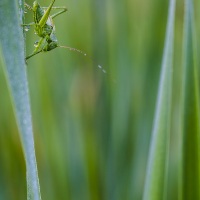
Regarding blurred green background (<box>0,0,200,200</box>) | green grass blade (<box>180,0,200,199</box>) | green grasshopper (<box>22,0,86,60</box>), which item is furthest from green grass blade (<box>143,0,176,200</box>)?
blurred green background (<box>0,0,200,200</box>)

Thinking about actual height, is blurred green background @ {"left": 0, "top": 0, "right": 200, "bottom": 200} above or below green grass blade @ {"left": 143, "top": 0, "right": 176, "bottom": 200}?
below

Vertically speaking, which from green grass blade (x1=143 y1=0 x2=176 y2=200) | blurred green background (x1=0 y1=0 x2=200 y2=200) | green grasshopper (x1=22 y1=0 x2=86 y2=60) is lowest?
blurred green background (x1=0 y1=0 x2=200 y2=200)

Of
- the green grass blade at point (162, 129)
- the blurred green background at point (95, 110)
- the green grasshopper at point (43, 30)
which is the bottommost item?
the blurred green background at point (95, 110)

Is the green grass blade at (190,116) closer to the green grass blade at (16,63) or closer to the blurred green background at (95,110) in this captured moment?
the green grass blade at (16,63)

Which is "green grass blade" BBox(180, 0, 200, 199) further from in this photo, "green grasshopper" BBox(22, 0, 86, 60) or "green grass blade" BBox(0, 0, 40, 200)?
"green grass blade" BBox(0, 0, 40, 200)

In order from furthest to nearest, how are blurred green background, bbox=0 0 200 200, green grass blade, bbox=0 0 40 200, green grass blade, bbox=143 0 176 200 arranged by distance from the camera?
1. blurred green background, bbox=0 0 200 200
2. green grass blade, bbox=143 0 176 200
3. green grass blade, bbox=0 0 40 200

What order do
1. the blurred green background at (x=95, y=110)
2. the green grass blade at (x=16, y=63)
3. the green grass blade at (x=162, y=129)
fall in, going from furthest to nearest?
1. the blurred green background at (x=95, y=110)
2. the green grass blade at (x=162, y=129)
3. the green grass blade at (x=16, y=63)

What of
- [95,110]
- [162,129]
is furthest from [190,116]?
[95,110]

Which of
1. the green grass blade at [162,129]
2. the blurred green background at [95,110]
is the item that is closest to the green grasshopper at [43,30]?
the green grass blade at [162,129]
